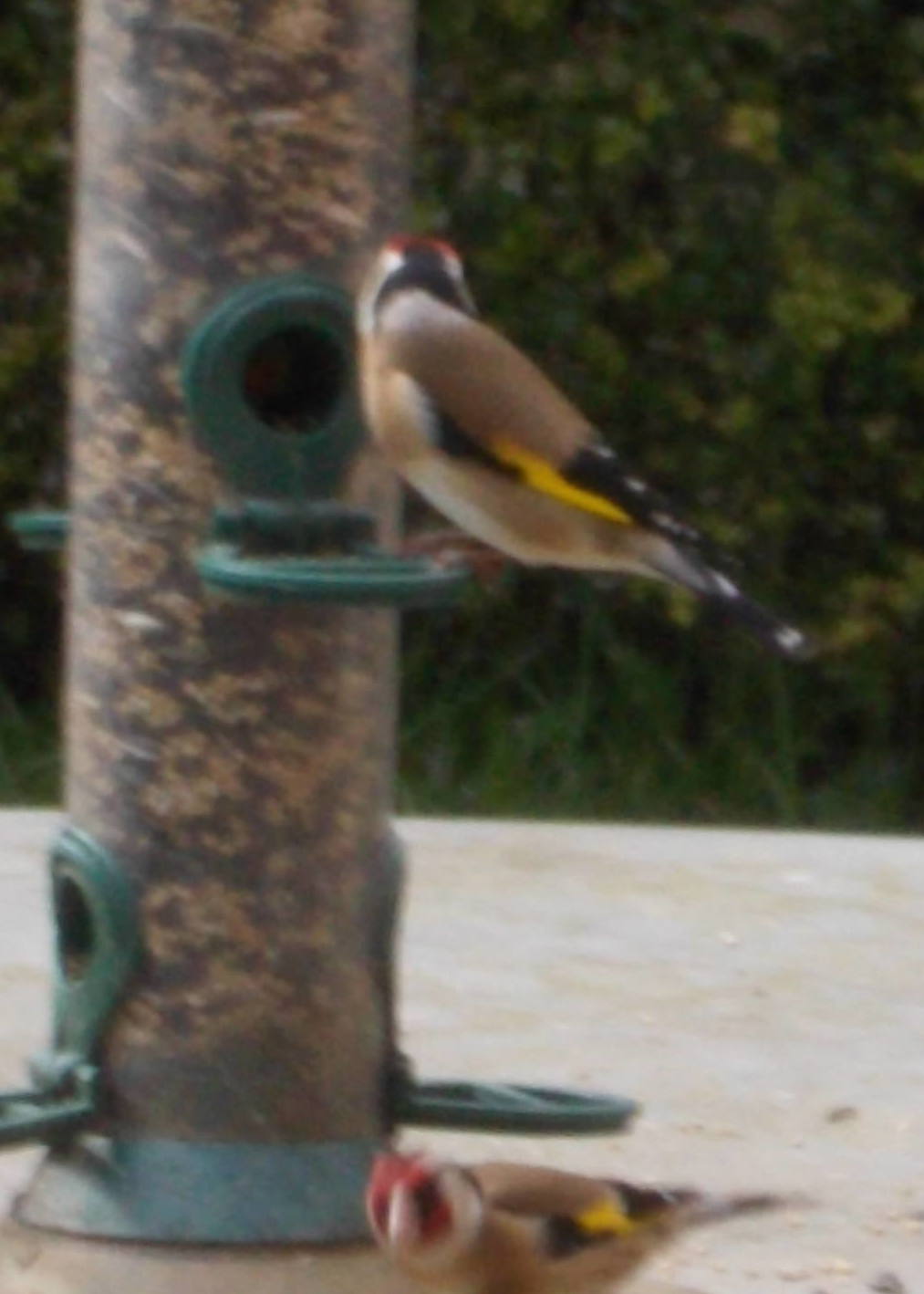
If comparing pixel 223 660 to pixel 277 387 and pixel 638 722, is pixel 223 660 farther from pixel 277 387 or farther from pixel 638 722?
pixel 638 722

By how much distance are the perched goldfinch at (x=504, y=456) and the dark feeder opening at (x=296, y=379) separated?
0.06 metres

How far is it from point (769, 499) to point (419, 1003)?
9.06ft

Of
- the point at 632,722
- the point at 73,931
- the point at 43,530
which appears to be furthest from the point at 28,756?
the point at 73,931

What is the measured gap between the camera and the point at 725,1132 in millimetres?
4797

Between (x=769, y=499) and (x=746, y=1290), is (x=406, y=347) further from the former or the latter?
(x=769, y=499)

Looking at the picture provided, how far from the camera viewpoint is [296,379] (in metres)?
4.07

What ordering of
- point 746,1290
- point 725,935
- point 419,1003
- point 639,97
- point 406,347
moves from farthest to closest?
1. point 639,97
2. point 725,935
3. point 419,1003
4. point 746,1290
5. point 406,347

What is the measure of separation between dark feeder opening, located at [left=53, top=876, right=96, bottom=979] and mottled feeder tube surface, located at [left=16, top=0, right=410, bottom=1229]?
0.08m

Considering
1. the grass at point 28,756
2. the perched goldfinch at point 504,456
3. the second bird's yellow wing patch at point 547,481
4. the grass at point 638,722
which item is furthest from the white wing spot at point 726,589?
the grass at point 28,756

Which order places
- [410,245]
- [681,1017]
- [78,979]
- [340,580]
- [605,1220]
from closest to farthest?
[340,580]
[605,1220]
[410,245]
[78,979]
[681,1017]

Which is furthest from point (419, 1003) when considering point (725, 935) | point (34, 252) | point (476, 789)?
point (34, 252)

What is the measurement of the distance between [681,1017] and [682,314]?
111 inches

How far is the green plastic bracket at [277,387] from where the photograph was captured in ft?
12.9

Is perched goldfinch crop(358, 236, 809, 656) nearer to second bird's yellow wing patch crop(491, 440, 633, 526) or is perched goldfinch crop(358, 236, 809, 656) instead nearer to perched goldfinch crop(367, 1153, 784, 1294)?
second bird's yellow wing patch crop(491, 440, 633, 526)
